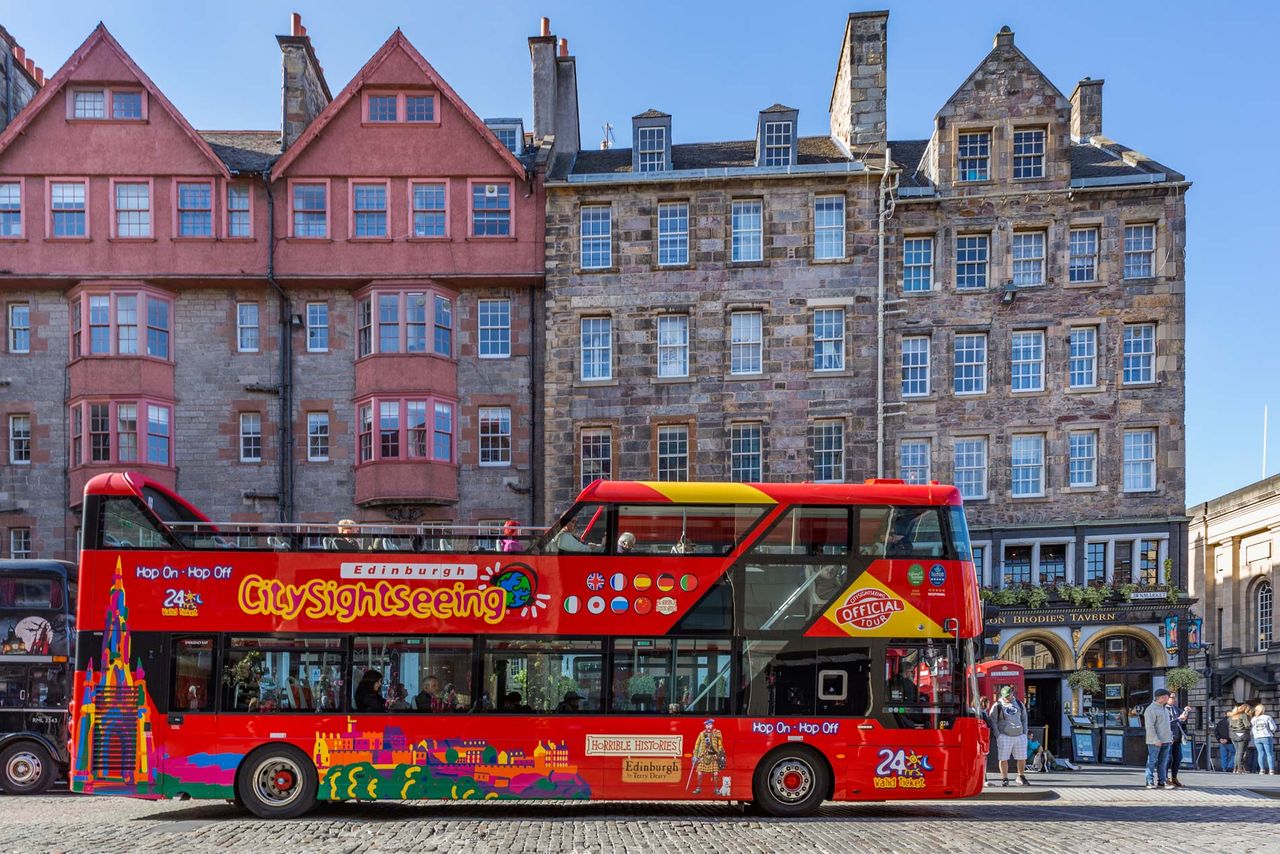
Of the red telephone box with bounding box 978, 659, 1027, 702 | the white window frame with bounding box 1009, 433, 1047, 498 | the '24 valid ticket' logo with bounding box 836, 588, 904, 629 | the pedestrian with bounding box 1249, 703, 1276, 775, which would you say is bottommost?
the pedestrian with bounding box 1249, 703, 1276, 775

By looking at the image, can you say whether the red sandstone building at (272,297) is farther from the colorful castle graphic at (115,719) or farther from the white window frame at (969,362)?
the colorful castle graphic at (115,719)

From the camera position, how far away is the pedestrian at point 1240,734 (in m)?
23.3

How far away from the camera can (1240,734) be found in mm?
23281

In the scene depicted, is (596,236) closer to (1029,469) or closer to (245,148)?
(245,148)

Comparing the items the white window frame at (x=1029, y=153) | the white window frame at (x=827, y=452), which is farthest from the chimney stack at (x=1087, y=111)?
the white window frame at (x=827, y=452)

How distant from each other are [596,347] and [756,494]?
14.7 metres

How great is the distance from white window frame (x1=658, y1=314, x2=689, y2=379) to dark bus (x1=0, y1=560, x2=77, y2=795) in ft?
48.7

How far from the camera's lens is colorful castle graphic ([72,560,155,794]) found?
42.6ft

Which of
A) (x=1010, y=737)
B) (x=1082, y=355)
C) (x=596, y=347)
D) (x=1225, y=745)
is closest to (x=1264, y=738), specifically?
(x=1225, y=745)

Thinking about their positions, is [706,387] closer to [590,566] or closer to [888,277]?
[888,277]

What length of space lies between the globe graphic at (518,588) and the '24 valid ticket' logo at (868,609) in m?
4.03

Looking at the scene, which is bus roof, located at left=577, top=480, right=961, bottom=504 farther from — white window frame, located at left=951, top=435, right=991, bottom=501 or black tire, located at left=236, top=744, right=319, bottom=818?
white window frame, located at left=951, top=435, right=991, bottom=501

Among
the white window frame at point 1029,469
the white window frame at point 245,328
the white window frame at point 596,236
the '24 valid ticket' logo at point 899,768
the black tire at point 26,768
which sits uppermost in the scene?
the white window frame at point 596,236

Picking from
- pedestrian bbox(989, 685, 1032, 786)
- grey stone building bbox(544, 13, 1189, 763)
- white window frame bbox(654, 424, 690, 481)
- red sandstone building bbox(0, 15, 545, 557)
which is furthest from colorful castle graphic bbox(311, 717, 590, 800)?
white window frame bbox(654, 424, 690, 481)
